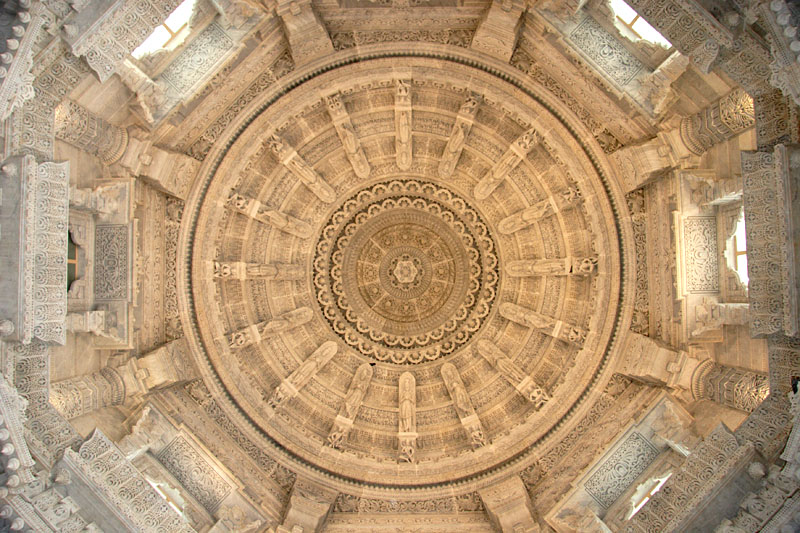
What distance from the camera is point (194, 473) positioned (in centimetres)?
1088

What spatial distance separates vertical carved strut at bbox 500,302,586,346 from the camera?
11.9 metres

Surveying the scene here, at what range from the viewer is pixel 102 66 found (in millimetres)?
8789

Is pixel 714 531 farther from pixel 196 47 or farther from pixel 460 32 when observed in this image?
pixel 196 47

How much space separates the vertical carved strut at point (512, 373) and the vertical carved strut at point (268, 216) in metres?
4.73

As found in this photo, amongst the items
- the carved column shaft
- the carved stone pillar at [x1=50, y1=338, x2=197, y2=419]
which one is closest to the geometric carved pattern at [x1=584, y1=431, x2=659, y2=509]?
the carved stone pillar at [x1=50, y1=338, x2=197, y2=419]

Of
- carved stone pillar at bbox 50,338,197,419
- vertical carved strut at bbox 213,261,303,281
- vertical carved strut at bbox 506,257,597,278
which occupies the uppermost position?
vertical carved strut at bbox 506,257,597,278

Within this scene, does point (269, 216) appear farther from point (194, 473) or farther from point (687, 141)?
point (687, 141)

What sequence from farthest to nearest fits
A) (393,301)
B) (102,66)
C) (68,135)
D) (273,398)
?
(393,301) < (273,398) < (68,135) < (102,66)

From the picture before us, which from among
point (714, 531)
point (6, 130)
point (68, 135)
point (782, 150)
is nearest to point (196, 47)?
point (68, 135)

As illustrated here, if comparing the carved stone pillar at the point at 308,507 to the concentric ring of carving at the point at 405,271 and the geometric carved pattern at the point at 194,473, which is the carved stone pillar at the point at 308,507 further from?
the concentric ring of carving at the point at 405,271

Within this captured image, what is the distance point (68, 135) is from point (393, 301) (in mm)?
7472

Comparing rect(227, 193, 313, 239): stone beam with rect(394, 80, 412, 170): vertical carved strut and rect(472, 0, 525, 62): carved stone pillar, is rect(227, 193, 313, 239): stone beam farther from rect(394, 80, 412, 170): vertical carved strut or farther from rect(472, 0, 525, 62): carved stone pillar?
rect(472, 0, 525, 62): carved stone pillar

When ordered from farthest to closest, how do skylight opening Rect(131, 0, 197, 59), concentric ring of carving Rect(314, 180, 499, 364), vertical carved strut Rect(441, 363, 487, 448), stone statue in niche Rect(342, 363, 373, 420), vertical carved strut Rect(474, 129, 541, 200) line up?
concentric ring of carving Rect(314, 180, 499, 364) → stone statue in niche Rect(342, 363, 373, 420) → vertical carved strut Rect(441, 363, 487, 448) → vertical carved strut Rect(474, 129, 541, 200) → skylight opening Rect(131, 0, 197, 59)

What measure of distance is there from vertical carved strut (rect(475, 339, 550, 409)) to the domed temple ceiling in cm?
3
